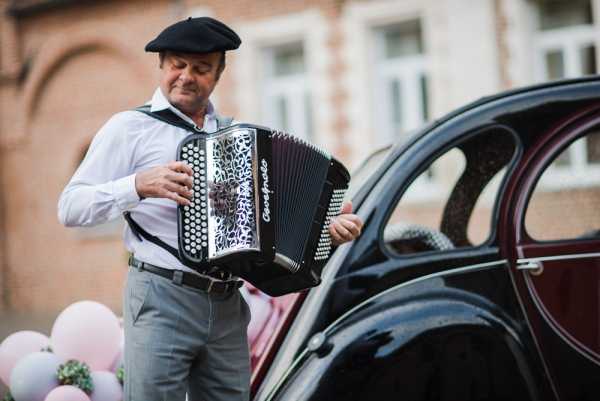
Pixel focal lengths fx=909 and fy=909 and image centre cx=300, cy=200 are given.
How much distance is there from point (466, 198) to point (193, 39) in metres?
2.04

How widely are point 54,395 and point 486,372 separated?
5.72 ft

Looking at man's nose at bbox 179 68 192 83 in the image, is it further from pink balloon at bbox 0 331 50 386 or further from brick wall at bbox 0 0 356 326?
brick wall at bbox 0 0 356 326

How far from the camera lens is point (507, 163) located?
12.9ft

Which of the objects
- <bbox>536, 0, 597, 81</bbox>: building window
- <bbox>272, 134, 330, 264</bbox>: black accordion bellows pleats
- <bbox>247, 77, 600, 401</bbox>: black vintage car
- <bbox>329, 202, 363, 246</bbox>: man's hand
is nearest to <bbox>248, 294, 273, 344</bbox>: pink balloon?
<bbox>247, 77, 600, 401</bbox>: black vintage car

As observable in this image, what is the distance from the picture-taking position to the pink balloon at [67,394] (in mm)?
3721

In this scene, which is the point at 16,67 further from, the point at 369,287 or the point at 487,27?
the point at 369,287

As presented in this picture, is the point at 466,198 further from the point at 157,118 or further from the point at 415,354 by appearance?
the point at 157,118

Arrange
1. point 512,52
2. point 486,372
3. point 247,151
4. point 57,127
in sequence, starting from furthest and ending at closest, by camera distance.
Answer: point 57,127, point 512,52, point 486,372, point 247,151

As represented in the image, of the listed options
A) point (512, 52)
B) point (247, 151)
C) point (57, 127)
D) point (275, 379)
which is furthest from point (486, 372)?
point (57, 127)

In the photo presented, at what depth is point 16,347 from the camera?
4.18 m

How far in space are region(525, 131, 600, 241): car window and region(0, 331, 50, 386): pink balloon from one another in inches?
90.4

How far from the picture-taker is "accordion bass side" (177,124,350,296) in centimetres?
283

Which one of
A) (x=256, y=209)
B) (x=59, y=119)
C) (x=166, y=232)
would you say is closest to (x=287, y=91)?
(x=59, y=119)

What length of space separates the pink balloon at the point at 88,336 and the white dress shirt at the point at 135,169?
1217 millimetres
